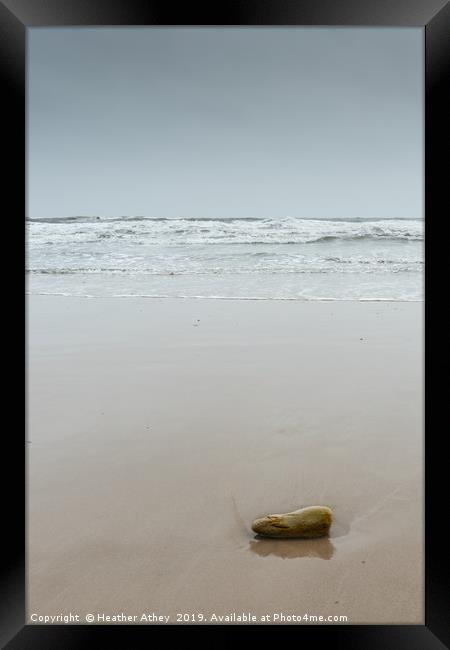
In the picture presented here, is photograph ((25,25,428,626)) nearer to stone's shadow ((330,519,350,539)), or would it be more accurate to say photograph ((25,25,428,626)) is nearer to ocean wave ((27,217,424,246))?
stone's shadow ((330,519,350,539))

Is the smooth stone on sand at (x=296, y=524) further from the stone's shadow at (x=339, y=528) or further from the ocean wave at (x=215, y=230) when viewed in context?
the ocean wave at (x=215, y=230)

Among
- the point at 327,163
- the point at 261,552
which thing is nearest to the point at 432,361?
the point at 261,552

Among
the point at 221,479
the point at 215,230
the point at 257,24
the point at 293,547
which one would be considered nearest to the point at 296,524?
the point at 293,547

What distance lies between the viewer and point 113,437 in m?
2.06

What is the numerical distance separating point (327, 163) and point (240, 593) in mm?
13976

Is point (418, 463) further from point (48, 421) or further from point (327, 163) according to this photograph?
point (327, 163)

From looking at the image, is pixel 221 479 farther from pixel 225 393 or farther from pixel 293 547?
pixel 225 393


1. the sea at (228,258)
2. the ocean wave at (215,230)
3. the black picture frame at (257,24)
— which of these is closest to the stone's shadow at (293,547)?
the black picture frame at (257,24)

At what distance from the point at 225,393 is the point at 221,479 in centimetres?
96

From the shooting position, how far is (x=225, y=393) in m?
2.65

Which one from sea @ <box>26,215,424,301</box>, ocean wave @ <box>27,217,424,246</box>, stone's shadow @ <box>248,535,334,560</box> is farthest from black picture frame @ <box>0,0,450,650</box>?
ocean wave @ <box>27,217,424,246</box>

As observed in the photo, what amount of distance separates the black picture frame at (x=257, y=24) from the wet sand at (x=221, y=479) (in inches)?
3.0

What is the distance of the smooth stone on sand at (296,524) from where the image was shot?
1.38 meters

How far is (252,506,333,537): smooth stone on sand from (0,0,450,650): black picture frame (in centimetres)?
32
